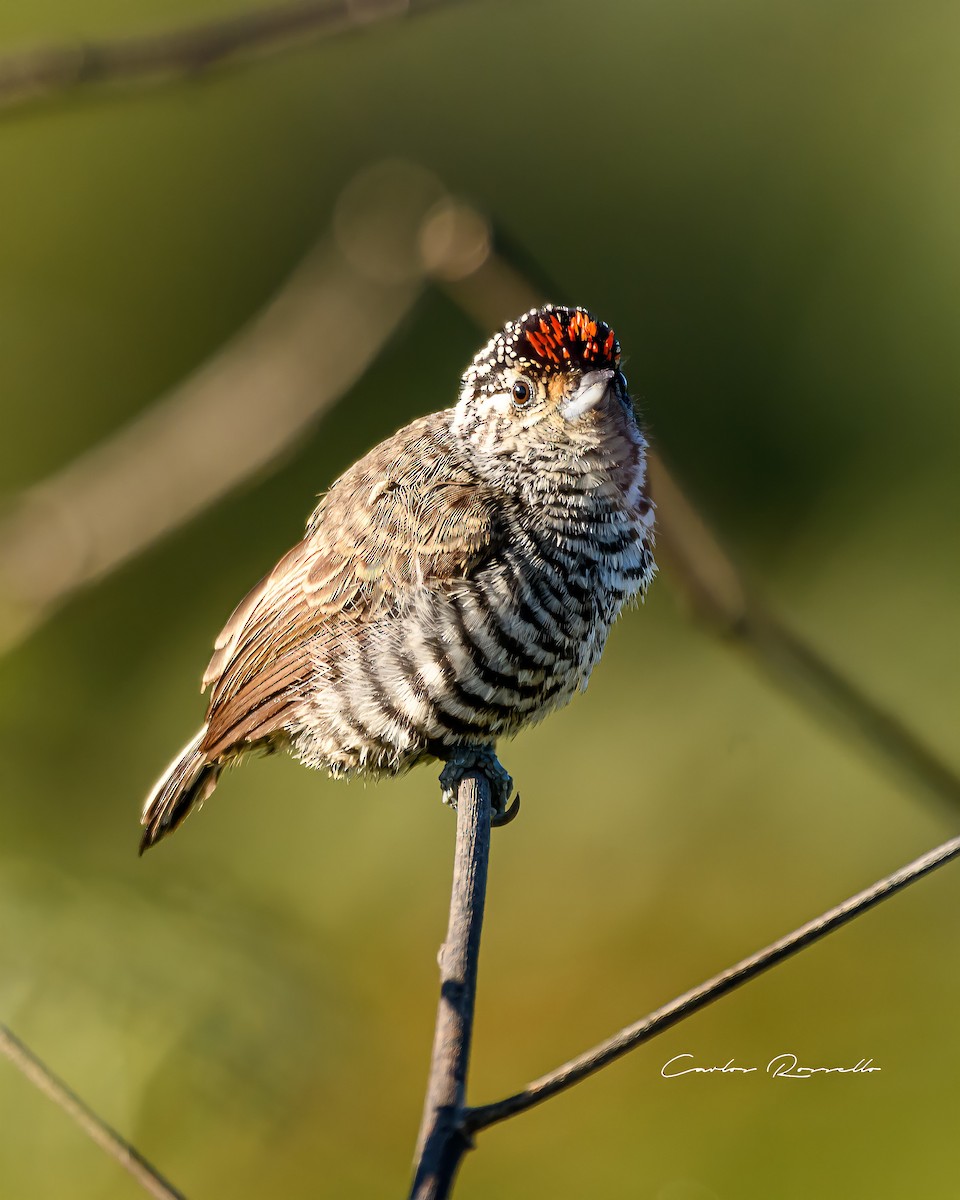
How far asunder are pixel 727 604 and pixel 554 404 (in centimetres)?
94

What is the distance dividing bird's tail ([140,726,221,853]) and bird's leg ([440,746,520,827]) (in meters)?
0.69

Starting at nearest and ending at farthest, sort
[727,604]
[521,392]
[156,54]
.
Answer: [156,54] → [727,604] → [521,392]

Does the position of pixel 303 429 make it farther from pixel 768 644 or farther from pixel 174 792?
pixel 174 792

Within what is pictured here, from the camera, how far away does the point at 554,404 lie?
3256 millimetres

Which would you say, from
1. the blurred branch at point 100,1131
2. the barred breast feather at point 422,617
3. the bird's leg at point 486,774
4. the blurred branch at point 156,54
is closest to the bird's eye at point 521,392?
the barred breast feather at point 422,617

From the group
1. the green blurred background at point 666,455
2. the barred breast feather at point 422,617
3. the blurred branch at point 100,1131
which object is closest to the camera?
the blurred branch at point 100,1131

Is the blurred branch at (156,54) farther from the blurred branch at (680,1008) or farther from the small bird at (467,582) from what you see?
the blurred branch at (680,1008)

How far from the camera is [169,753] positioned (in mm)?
5398

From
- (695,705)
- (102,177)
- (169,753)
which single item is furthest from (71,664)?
(695,705)

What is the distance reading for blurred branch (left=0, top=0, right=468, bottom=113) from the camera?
1796mm

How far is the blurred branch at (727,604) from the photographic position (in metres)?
2.39
